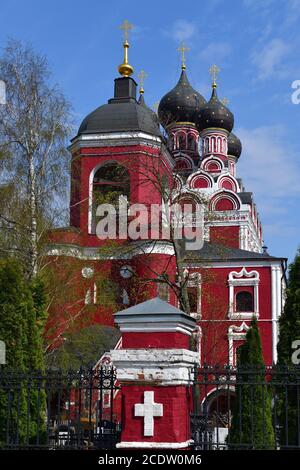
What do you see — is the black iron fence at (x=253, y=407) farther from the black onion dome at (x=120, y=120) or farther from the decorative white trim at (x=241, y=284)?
the black onion dome at (x=120, y=120)

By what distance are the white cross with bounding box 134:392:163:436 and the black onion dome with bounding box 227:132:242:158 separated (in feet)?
111

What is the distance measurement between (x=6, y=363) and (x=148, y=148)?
13874 mm

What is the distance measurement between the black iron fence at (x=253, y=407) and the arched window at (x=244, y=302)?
847 centimetres

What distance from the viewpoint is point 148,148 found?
21.8m

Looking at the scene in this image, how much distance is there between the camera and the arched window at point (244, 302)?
23.2 metres

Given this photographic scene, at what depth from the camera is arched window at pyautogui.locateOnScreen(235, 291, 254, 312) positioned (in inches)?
914

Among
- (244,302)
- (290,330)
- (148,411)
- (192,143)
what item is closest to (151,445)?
(148,411)

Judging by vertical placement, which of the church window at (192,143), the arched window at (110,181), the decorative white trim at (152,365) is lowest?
the decorative white trim at (152,365)

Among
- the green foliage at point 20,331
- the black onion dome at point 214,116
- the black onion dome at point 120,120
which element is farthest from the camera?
the black onion dome at point 214,116

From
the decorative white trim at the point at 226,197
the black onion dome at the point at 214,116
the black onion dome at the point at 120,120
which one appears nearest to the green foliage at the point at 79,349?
the black onion dome at the point at 120,120

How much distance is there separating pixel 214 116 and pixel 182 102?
195cm

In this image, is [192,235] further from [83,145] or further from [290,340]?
[290,340]

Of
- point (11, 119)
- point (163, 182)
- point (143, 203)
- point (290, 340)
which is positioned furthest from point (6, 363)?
point (143, 203)
